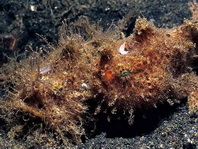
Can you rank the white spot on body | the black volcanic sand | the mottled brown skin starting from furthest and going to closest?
the black volcanic sand
the white spot on body
the mottled brown skin

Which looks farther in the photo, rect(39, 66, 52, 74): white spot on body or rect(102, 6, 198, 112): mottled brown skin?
rect(39, 66, 52, 74): white spot on body

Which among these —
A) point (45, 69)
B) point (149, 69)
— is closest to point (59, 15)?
point (45, 69)

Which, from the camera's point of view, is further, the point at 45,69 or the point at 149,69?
the point at 45,69

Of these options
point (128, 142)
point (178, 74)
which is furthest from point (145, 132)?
point (178, 74)

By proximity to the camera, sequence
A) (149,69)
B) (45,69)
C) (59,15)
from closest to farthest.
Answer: (149,69)
(45,69)
(59,15)

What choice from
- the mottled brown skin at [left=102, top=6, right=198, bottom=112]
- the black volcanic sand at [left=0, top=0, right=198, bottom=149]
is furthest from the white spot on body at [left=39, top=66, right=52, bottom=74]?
the black volcanic sand at [left=0, top=0, right=198, bottom=149]

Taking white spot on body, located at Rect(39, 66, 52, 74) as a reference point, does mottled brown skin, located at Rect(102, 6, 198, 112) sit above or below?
above

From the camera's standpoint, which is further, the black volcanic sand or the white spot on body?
the black volcanic sand

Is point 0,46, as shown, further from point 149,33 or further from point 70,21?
point 149,33

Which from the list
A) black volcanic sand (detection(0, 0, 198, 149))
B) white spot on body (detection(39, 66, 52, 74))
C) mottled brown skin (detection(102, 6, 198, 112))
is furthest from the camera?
black volcanic sand (detection(0, 0, 198, 149))

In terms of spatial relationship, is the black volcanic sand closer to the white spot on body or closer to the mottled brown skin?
the white spot on body

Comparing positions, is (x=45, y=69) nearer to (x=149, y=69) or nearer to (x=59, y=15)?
(x=149, y=69)
